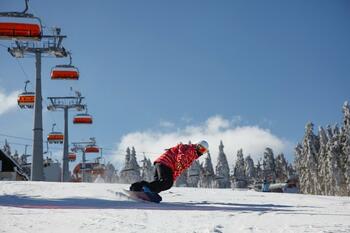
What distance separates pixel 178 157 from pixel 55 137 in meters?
40.6

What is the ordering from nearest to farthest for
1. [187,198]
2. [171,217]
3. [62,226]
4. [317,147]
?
[62,226], [171,217], [187,198], [317,147]

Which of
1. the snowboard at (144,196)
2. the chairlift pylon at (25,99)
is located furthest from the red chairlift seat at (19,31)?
the snowboard at (144,196)

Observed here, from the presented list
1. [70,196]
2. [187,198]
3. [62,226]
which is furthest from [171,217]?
[187,198]

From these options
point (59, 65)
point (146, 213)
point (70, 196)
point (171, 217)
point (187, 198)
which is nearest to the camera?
point (171, 217)

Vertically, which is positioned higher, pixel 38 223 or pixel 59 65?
pixel 59 65

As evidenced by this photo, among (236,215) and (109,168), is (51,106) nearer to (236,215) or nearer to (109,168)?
(236,215)

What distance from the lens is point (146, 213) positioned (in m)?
8.59

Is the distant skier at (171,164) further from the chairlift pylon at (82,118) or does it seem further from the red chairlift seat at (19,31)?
the chairlift pylon at (82,118)

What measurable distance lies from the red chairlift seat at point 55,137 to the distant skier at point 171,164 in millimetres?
39734

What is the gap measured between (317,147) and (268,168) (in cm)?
2952

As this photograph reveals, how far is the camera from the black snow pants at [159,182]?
1204 cm

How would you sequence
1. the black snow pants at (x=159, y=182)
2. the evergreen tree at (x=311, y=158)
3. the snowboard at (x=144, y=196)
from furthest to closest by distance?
the evergreen tree at (x=311, y=158) → the black snow pants at (x=159, y=182) → the snowboard at (x=144, y=196)

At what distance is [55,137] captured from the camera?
50938mm

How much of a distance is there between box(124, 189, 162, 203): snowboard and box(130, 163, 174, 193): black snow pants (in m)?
0.15
